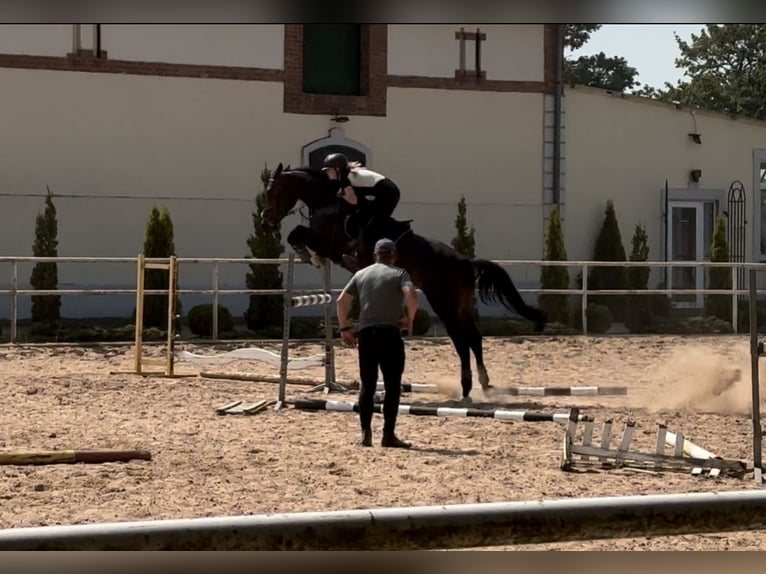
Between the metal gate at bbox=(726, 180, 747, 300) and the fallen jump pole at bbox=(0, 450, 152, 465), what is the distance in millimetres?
18236

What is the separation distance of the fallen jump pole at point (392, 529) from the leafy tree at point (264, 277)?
15.2 metres

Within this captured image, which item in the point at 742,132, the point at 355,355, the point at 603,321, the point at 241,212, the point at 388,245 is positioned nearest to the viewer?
the point at 388,245

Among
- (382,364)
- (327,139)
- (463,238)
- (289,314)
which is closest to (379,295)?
(382,364)

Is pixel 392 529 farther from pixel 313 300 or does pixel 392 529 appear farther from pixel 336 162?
pixel 336 162

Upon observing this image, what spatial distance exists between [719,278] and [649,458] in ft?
47.6

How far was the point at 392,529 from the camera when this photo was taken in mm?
2531

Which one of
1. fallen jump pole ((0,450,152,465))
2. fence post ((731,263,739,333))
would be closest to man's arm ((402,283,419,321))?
fallen jump pole ((0,450,152,465))

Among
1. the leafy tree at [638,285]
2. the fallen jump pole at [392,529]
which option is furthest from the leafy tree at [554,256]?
the fallen jump pole at [392,529]

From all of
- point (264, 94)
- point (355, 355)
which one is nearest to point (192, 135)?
point (264, 94)

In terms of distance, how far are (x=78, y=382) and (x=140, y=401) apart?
4.46 ft

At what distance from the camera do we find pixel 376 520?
2537mm

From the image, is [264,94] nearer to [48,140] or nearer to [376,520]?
[48,140]

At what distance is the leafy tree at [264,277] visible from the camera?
59.5ft

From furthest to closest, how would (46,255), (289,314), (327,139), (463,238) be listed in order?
(327,139)
(463,238)
(46,255)
(289,314)
